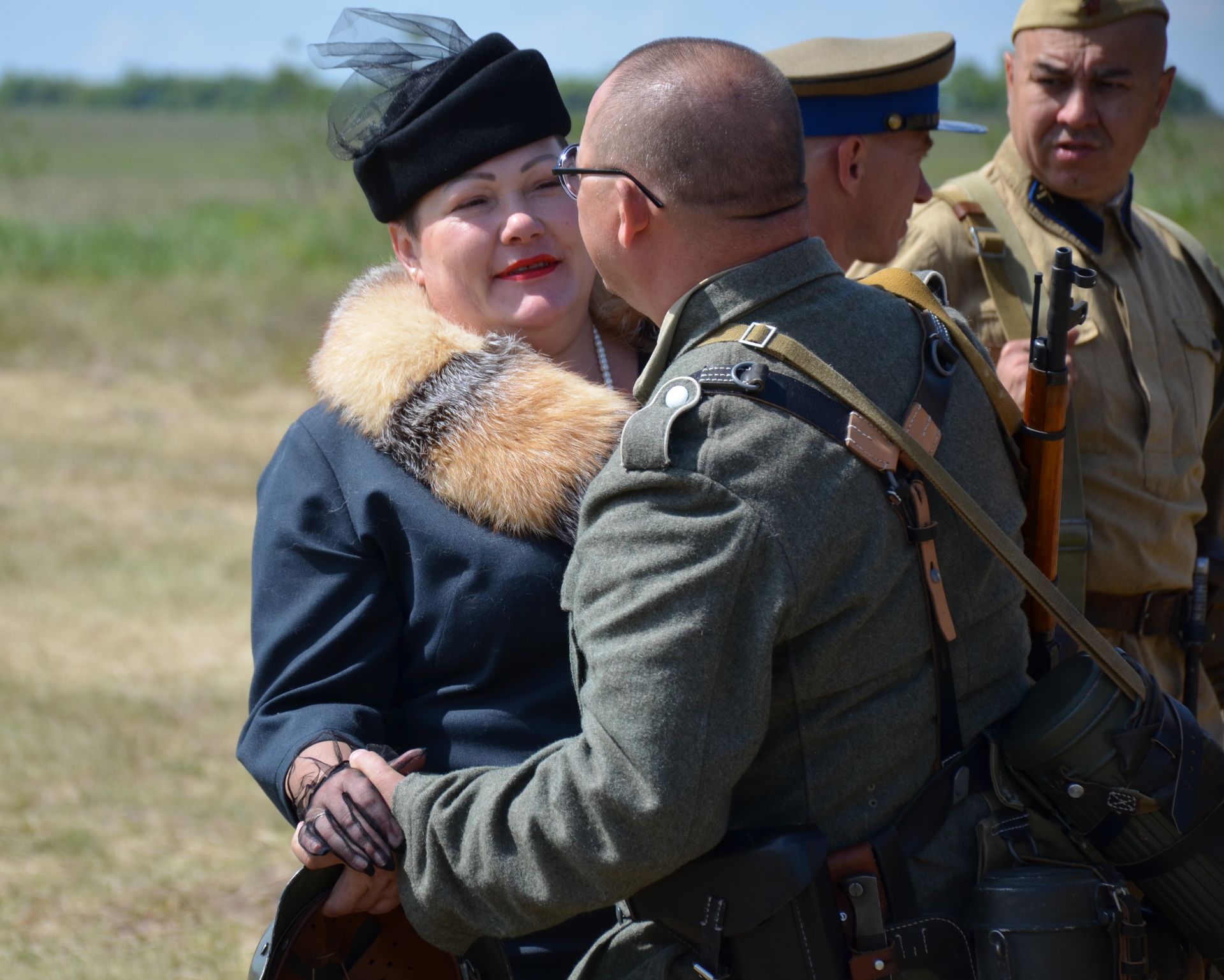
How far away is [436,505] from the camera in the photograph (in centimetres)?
209

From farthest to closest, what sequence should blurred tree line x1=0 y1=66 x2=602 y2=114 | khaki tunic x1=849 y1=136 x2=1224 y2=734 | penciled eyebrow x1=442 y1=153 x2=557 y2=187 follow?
blurred tree line x1=0 y1=66 x2=602 y2=114
khaki tunic x1=849 y1=136 x2=1224 y2=734
penciled eyebrow x1=442 y1=153 x2=557 y2=187

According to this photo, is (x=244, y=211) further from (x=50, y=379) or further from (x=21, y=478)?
(x=21, y=478)

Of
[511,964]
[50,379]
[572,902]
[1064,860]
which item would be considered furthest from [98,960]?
[50,379]

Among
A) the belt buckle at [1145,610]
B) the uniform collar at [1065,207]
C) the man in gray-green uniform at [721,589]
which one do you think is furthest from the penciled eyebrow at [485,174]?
the belt buckle at [1145,610]

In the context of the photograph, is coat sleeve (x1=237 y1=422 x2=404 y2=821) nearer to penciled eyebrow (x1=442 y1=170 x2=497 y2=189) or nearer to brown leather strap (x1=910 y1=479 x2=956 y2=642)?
penciled eyebrow (x1=442 y1=170 x2=497 y2=189)

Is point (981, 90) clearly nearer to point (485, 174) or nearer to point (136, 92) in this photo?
point (485, 174)

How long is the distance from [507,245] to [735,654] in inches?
39.9

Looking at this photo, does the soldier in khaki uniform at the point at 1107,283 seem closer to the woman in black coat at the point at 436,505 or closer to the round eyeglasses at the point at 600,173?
the woman in black coat at the point at 436,505

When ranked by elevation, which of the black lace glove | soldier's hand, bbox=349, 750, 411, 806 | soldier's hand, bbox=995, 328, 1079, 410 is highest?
soldier's hand, bbox=995, 328, 1079, 410

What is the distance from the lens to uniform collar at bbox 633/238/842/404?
64.2 inches

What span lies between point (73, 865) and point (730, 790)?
3695 mm

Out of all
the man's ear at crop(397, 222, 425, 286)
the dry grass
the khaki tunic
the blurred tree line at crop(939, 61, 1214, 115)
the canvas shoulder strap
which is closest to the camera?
the man's ear at crop(397, 222, 425, 286)

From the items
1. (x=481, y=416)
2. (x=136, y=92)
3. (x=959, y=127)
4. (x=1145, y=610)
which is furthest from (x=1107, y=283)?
(x=136, y=92)

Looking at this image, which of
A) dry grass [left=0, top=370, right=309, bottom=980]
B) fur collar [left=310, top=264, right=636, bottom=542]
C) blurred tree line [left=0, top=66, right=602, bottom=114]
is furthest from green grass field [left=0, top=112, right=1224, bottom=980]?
blurred tree line [left=0, top=66, right=602, bottom=114]
